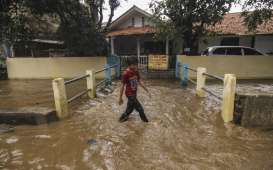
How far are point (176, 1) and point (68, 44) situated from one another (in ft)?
21.3

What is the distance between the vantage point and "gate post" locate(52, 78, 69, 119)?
16.9 ft

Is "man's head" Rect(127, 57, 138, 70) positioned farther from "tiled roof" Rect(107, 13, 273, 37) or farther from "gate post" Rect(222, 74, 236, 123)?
"tiled roof" Rect(107, 13, 273, 37)

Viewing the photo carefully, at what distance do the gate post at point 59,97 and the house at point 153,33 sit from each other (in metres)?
10.7

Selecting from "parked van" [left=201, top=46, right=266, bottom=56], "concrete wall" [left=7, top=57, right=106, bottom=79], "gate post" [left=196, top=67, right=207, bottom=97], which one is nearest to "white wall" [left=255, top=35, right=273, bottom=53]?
"parked van" [left=201, top=46, right=266, bottom=56]

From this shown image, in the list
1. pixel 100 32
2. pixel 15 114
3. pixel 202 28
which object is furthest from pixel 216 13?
pixel 15 114

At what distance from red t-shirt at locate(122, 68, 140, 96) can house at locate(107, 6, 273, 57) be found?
34.7 ft

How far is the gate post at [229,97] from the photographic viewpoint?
15.9 feet

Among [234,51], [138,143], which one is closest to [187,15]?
[234,51]

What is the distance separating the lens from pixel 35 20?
47.3 feet

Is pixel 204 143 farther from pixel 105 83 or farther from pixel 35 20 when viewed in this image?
pixel 35 20

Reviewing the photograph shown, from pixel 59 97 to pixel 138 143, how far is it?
227cm

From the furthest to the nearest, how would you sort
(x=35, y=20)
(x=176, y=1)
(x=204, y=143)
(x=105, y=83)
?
(x=35, y=20) → (x=176, y=1) → (x=105, y=83) → (x=204, y=143)

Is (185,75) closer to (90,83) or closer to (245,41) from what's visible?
(90,83)

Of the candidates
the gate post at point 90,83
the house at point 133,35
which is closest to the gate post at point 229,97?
the gate post at point 90,83
